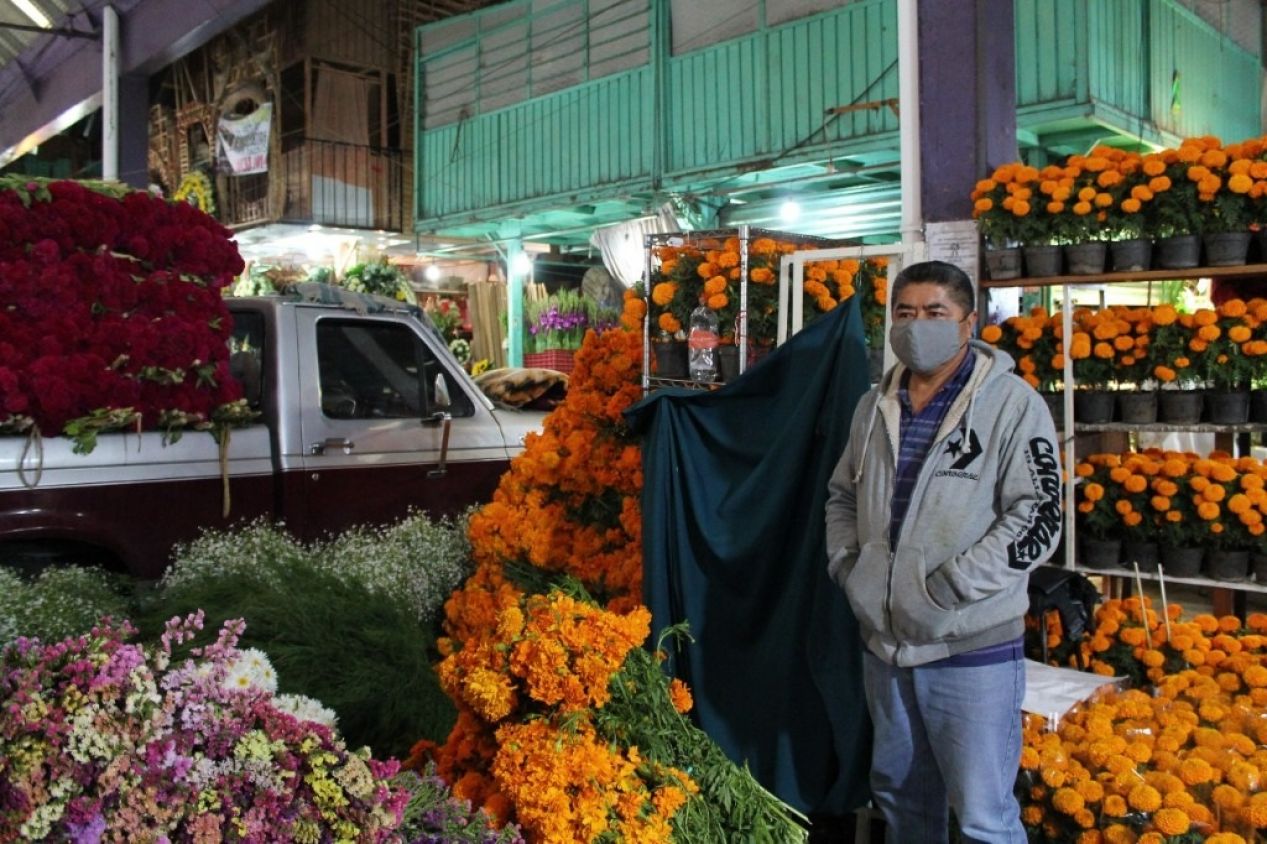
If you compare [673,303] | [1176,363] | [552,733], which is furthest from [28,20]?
[552,733]

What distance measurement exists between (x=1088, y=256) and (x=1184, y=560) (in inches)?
63.6

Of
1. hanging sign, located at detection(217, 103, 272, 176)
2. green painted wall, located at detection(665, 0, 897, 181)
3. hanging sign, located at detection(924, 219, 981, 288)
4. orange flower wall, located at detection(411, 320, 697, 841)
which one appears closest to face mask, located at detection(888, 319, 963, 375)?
orange flower wall, located at detection(411, 320, 697, 841)

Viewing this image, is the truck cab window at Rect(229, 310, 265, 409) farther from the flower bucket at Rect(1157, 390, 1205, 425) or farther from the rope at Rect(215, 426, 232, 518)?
the flower bucket at Rect(1157, 390, 1205, 425)

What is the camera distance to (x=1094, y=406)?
5.63 m

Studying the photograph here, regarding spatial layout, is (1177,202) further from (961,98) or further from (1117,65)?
(1117,65)

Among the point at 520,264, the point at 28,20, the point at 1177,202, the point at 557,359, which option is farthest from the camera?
the point at 520,264

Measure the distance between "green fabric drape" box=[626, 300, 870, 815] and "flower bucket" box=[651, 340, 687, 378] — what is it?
551mm

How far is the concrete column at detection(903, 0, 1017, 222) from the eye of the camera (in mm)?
5547

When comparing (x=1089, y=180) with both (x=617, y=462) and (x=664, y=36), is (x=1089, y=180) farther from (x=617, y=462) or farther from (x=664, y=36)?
(x=664, y=36)

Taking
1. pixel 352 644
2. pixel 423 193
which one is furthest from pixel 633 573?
pixel 423 193

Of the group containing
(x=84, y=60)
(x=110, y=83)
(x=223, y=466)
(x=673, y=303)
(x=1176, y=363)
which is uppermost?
(x=84, y=60)

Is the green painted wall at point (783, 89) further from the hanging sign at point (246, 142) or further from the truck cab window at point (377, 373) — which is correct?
the hanging sign at point (246, 142)

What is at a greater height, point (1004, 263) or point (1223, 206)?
point (1223, 206)

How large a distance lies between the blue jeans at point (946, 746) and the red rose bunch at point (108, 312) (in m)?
3.74
